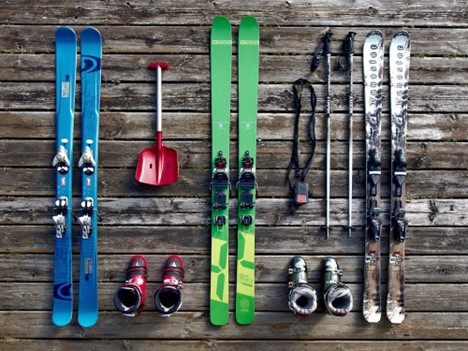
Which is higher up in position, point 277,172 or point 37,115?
point 37,115

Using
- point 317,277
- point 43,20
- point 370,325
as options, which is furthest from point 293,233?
point 43,20

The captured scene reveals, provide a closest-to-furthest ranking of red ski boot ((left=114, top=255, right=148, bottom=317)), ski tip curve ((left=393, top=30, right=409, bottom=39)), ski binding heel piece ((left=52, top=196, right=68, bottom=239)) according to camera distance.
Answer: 1. red ski boot ((left=114, top=255, right=148, bottom=317))
2. ski binding heel piece ((left=52, top=196, right=68, bottom=239))
3. ski tip curve ((left=393, top=30, right=409, bottom=39))

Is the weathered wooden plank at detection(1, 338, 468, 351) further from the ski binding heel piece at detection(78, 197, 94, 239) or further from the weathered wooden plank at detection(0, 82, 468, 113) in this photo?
the weathered wooden plank at detection(0, 82, 468, 113)

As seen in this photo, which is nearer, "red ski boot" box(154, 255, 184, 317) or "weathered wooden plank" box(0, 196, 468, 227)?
"red ski boot" box(154, 255, 184, 317)

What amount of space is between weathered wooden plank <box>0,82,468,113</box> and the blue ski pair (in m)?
0.12

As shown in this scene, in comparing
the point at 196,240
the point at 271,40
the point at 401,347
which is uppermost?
the point at 271,40

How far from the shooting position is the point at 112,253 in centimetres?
308

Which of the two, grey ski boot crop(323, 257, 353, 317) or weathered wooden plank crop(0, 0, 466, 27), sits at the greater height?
weathered wooden plank crop(0, 0, 466, 27)

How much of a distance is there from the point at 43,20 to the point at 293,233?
2551mm

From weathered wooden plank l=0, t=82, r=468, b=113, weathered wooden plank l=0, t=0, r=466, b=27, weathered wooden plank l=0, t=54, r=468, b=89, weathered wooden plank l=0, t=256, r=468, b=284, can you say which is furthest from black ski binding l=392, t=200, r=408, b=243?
weathered wooden plank l=0, t=0, r=466, b=27

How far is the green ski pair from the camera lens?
3.00 m

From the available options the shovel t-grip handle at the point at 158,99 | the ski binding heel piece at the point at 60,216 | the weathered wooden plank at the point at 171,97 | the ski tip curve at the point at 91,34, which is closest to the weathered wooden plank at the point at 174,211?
the ski binding heel piece at the point at 60,216

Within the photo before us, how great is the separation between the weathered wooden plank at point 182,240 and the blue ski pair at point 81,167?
0.14 meters

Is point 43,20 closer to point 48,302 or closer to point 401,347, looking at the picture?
point 48,302
